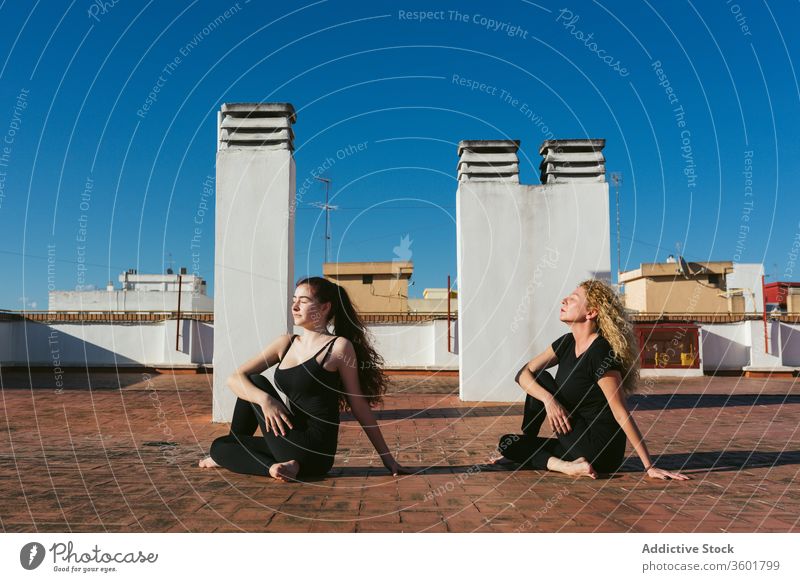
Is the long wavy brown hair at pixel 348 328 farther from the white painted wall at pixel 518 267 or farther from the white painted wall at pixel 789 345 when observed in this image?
the white painted wall at pixel 789 345

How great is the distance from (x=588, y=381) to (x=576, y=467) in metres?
0.60

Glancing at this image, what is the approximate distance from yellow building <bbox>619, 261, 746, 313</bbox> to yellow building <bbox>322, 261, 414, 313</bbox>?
1042cm

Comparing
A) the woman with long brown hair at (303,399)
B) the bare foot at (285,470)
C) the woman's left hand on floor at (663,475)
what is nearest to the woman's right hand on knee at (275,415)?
the woman with long brown hair at (303,399)

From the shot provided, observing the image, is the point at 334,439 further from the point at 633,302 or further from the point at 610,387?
the point at 633,302

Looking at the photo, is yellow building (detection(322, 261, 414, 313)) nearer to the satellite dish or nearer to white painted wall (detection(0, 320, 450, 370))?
white painted wall (detection(0, 320, 450, 370))

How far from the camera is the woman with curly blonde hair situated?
430cm

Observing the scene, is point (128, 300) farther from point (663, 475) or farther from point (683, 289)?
point (663, 475)

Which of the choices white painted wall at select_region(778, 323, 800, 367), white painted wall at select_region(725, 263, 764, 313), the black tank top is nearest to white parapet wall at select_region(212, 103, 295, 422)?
the black tank top

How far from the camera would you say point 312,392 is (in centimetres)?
422

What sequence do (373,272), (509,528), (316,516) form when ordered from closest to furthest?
1. (509,528)
2. (316,516)
3. (373,272)

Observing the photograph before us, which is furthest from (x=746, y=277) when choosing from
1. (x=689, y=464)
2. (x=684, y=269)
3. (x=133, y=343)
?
(x=689, y=464)

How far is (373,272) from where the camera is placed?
1075 inches

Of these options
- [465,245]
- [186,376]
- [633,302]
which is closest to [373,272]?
[186,376]
